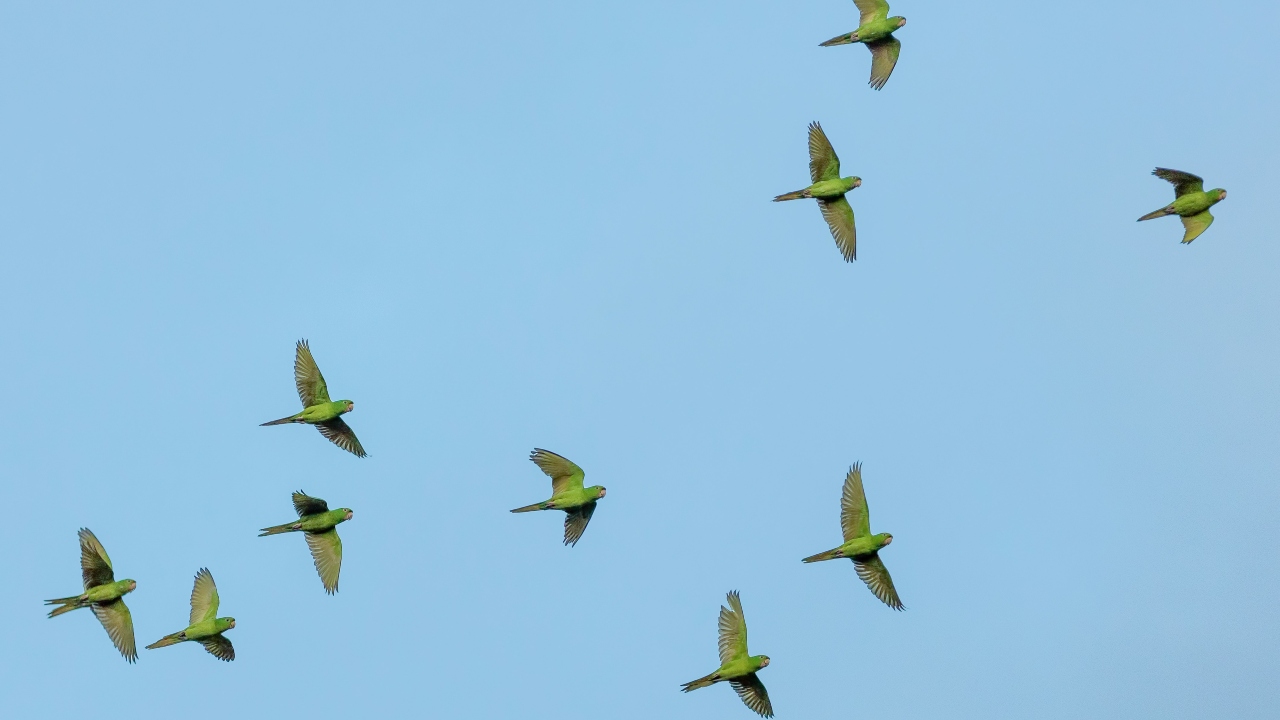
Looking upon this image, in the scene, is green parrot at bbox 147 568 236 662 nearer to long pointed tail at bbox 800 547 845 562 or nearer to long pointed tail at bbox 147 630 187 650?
long pointed tail at bbox 147 630 187 650

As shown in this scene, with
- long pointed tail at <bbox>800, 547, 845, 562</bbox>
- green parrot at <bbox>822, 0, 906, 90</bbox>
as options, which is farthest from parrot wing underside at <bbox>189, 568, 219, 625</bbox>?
green parrot at <bbox>822, 0, 906, 90</bbox>

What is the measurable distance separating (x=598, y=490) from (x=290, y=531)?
356 inches

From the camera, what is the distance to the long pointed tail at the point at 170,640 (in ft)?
139

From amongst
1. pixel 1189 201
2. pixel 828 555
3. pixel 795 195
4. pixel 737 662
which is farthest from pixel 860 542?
pixel 1189 201

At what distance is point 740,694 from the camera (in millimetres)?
41062

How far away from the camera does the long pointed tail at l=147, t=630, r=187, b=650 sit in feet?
139

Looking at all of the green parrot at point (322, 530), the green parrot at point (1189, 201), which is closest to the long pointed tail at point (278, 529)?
the green parrot at point (322, 530)

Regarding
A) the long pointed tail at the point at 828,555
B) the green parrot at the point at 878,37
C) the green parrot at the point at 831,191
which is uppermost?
the green parrot at the point at 878,37

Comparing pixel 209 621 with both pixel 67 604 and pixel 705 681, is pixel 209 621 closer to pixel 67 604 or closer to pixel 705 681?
pixel 67 604

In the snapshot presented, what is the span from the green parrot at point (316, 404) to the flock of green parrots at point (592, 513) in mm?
30

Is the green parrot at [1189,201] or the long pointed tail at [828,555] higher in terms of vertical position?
the green parrot at [1189,201]

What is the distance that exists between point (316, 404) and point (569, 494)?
876cm

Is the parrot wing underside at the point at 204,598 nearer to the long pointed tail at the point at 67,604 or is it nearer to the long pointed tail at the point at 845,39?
the long pointed tail at the point at 67,604

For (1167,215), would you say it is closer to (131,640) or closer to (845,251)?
(845,251)
